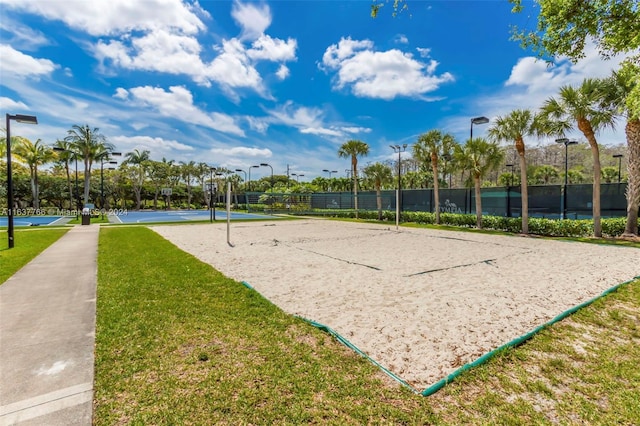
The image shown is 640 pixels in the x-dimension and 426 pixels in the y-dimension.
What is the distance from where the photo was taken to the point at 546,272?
20.5ft

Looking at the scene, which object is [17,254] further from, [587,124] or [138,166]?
[138,166]

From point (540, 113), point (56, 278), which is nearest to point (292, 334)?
point (56, 278)

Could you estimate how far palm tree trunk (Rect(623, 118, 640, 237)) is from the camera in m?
11.1

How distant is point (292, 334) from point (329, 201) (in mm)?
30030

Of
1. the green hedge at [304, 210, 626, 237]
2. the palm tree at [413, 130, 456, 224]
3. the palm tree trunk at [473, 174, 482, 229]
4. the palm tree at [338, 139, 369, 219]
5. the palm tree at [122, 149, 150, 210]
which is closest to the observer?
the green hedge at [304, 210, 626, 237]

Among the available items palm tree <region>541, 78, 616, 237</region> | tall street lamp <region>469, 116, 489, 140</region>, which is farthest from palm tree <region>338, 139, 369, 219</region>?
palm tree <region>541, 78, 616, 237</region>

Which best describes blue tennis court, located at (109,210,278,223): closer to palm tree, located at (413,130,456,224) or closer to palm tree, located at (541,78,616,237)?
palm tree, located at (413,130,456,224)

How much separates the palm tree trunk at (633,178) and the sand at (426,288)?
3.26 m

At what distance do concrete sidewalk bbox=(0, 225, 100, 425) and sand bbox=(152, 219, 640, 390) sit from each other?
7.60 feet

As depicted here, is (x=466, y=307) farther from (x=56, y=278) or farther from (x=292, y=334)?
(x=56, y=278)

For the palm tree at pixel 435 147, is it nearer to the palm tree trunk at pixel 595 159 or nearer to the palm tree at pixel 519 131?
the palm tree at pixel 519 131

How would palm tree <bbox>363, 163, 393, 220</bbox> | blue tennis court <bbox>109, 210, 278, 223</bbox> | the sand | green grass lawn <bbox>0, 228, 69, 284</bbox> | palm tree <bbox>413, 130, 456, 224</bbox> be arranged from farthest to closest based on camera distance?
blue tennis court <bbox>109, 210, 278, 223</bbox> < palm tree <bbox>363, 163, 393, 220</bbox> < palm tree <bbox>413, 130, 456, 224</bbox> < green grass lawn <bbox>0, 228, 69, 284</bbox> < the sand

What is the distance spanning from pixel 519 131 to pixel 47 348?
52.4 ft

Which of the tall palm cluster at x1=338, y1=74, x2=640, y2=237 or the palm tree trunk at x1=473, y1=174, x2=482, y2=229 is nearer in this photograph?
the tall palm cluster at x1=338, y1=74, x2=640, y2=237
